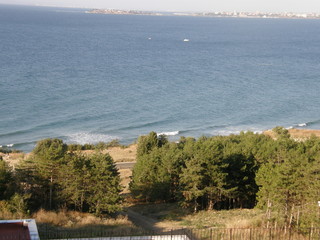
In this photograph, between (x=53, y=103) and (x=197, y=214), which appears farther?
(x=53, y=103)

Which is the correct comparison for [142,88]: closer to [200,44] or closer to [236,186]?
[236,186]

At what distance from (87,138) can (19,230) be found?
112 feet

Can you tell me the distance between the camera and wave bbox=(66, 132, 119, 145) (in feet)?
155

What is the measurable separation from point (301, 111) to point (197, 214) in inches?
1713

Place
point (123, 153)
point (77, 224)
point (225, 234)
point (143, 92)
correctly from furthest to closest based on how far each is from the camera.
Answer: point (143, 92) < point (123, 153) < point (77, 224) < point (225, 234)

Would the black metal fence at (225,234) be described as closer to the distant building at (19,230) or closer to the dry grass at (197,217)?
the distant building at (19,230)

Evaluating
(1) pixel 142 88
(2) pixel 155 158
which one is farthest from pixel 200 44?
(2) pixel 155 158

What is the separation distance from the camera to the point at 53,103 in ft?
191

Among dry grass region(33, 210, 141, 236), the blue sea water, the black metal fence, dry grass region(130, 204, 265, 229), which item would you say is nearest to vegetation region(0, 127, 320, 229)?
dry grass region(130, 204, 265, 229)

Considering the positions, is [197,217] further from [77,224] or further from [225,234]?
[225,234]

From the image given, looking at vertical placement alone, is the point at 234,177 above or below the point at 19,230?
below

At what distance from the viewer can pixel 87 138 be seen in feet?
158

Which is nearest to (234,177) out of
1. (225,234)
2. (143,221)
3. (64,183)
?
(143,221)

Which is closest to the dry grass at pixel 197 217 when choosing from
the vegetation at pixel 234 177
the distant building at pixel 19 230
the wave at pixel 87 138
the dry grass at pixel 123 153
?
the vegetation at pixel 234 177
